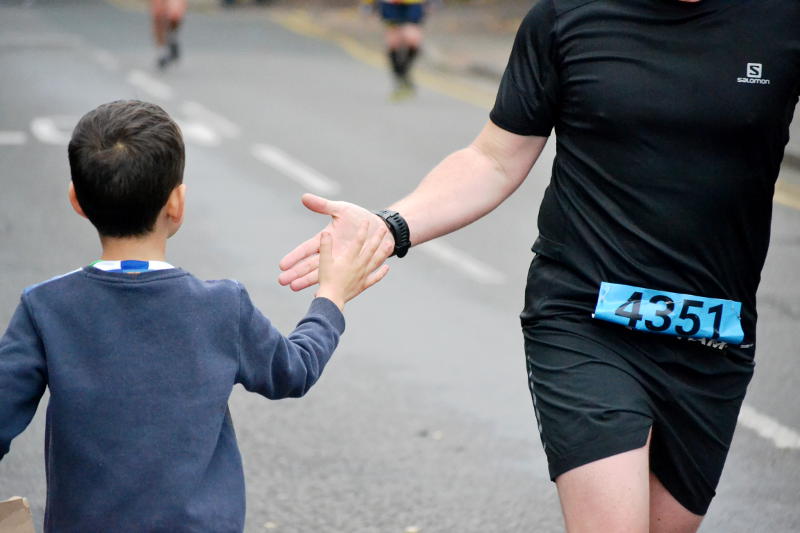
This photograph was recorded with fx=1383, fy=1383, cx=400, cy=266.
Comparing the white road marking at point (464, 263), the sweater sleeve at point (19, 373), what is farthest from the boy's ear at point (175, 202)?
the white road marking at point (464, 263)

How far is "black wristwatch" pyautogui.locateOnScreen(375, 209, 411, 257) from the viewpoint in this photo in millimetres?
3348

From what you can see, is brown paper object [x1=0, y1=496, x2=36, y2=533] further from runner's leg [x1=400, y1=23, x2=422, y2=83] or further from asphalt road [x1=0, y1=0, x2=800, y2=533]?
runner's leg [x1=400, y1=23, x2=422, y2=83]

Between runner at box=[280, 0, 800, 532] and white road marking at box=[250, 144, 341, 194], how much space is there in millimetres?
7707

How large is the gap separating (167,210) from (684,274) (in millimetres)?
1149

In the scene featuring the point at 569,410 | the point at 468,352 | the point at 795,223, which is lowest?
the point at 795,223

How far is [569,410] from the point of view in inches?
120

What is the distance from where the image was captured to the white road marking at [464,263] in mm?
8422

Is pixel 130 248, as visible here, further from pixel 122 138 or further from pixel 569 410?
pixel 569 410

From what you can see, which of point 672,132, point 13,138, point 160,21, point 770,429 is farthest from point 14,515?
point 160,21

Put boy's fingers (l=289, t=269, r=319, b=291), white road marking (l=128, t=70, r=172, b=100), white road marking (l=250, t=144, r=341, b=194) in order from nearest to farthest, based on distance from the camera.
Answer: boy's fingers (l=289, t=269, r=319, b=291) < white road marking (l=250, t=144, r=341, b=194) < white road marking (l=128, t=70, r=172, b=100)

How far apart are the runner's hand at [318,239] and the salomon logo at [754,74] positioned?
0.89 metres

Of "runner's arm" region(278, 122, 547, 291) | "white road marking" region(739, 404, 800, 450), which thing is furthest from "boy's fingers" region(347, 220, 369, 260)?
"white road marking" region(739, 404, 800, 450)

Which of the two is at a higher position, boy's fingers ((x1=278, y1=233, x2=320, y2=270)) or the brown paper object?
boy's fingers ((x1=278, y1=233, x2=320, y2=270))

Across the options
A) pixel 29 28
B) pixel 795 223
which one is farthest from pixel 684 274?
pixel 29 28
